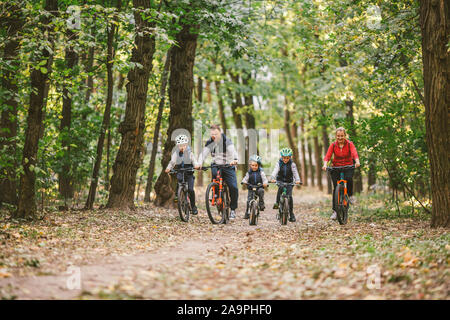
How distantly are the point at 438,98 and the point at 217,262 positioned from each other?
534 centimetres

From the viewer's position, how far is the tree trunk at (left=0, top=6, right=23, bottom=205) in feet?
28.3

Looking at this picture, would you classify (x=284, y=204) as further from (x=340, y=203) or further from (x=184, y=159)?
(x=184, y=159)

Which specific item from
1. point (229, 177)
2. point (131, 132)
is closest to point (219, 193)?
point (229, 177)

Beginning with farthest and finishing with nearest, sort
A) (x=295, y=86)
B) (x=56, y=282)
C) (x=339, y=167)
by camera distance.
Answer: (x=295, y=86) < (x=339, y=167) < (x=56, y=282)

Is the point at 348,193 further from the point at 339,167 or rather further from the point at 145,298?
the point at 145,298

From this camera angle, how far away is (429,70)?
8547 mm

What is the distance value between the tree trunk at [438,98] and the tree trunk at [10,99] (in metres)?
7.72

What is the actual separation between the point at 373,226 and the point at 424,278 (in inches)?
215

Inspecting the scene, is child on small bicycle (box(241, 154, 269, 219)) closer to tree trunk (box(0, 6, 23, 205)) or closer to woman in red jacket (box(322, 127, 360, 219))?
woman in red jacket (box(322, 127, 360, 219))

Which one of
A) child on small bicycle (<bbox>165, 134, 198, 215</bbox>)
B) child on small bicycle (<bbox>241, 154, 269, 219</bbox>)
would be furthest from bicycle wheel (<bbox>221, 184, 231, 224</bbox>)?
child on small bicycle (<bbox>165, 134, 198, 215</bbox>)

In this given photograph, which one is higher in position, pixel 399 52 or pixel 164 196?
pixel 399 52

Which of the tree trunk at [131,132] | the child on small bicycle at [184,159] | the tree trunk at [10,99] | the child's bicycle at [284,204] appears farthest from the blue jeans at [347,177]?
the tree trunk at [10,99]
